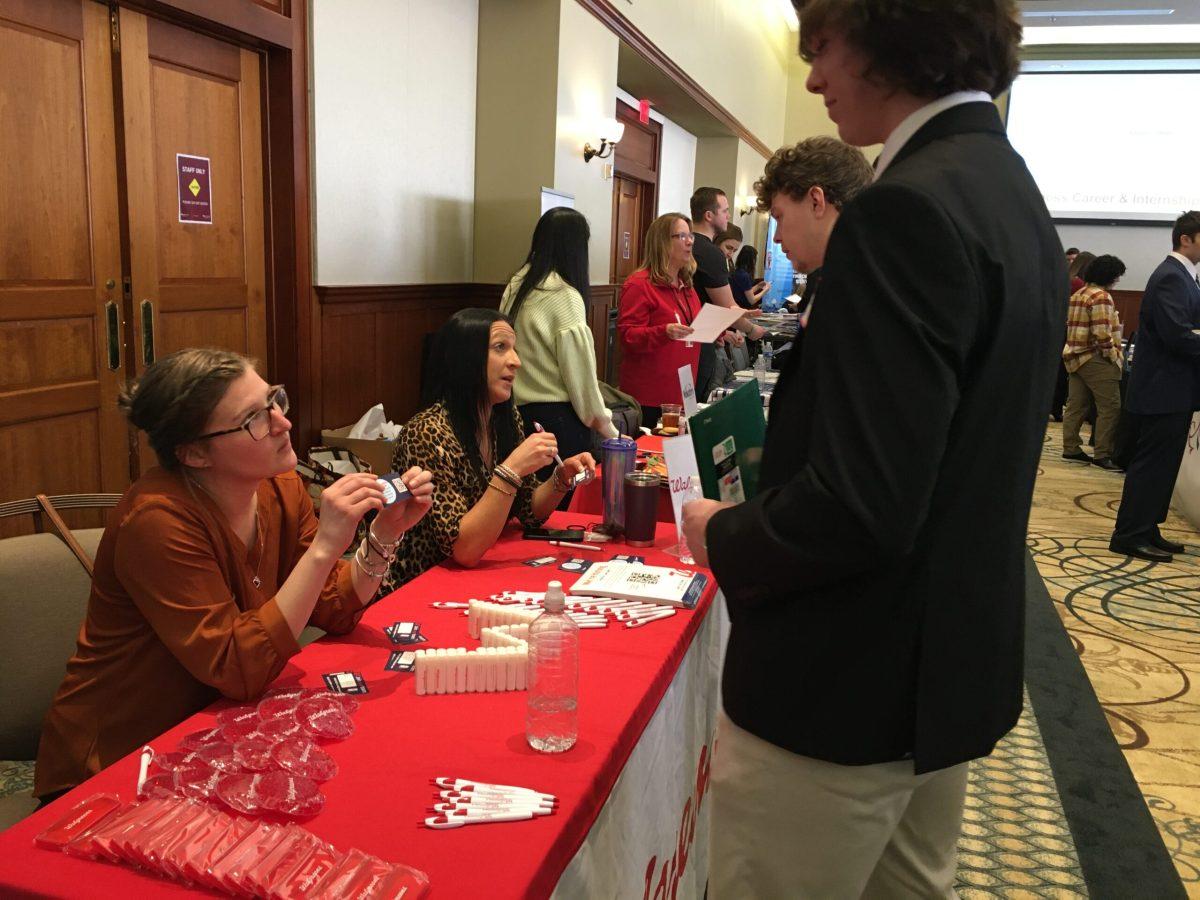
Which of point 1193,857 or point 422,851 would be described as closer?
point 422,851

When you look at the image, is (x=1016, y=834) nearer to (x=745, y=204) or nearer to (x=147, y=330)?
(x=147, y=330)

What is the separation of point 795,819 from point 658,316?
332cm

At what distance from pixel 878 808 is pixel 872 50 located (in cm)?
84

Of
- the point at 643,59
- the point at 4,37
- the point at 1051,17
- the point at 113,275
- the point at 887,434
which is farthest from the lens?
the point at 1051,17

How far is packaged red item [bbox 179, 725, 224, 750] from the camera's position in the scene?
120 centimetres

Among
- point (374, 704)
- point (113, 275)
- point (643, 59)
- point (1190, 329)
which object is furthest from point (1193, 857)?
point (643, 59)

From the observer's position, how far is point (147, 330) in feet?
10.6

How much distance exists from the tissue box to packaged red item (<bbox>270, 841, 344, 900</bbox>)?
2990 mm

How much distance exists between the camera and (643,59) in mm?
6465

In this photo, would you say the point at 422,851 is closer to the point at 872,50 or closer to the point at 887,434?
Answer: the point at 887,434

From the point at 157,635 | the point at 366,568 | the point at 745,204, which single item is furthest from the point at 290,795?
the point at 745,204

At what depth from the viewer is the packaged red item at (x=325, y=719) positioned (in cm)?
124

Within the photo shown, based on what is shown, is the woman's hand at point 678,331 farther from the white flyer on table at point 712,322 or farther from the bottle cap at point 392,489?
the bottle cap at point 392,489

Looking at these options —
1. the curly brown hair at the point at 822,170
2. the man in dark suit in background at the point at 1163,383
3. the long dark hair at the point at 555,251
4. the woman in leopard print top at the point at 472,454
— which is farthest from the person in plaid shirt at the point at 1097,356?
the woman in leopard print top at the point at 472,454
